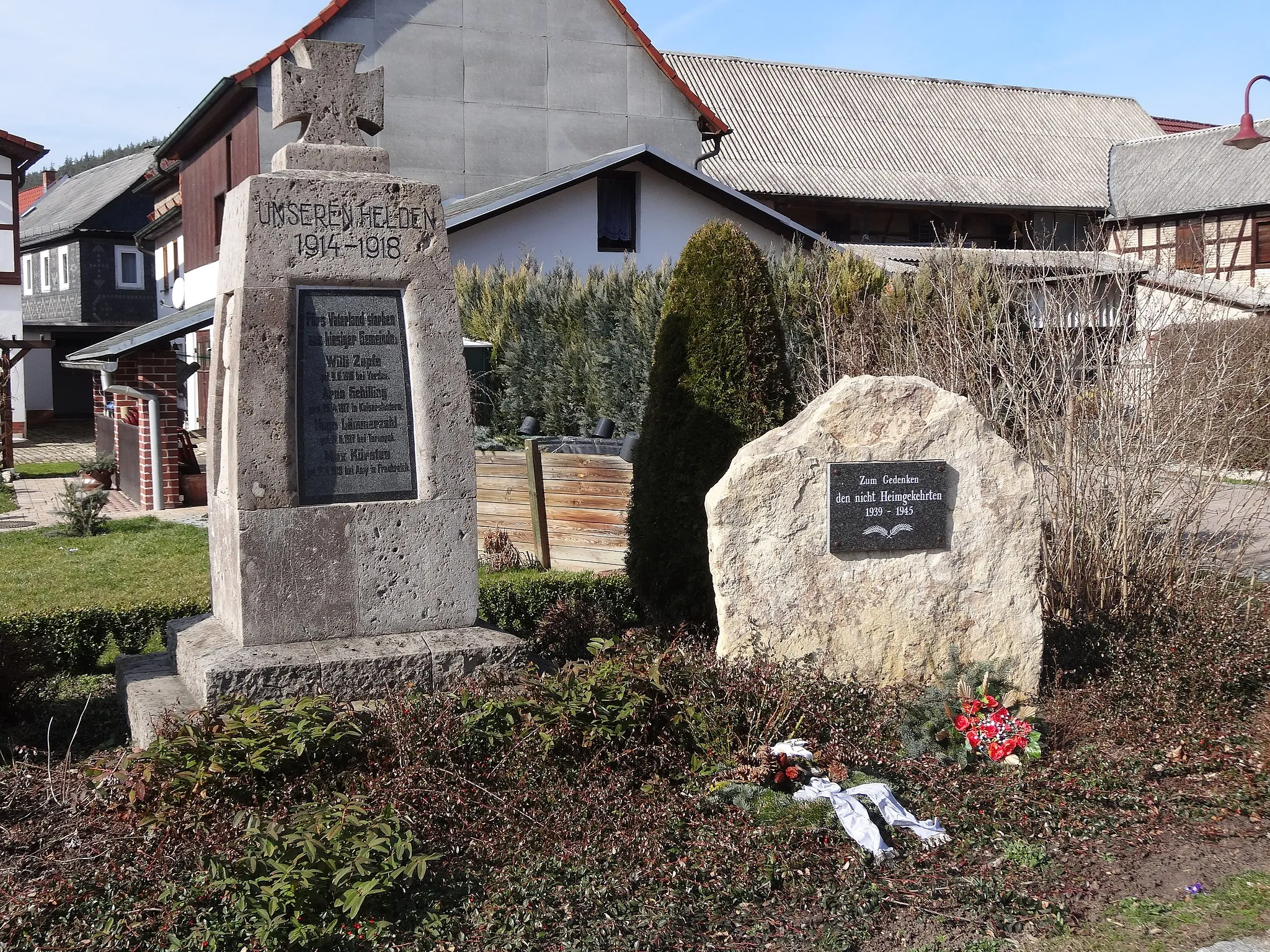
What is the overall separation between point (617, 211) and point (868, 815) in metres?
15.8

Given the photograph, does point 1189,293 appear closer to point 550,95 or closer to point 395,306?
point 395,306

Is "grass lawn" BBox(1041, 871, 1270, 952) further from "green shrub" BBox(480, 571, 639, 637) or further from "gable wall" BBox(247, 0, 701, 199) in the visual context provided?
"gable wall" BBox(247, 0, 701, 199)

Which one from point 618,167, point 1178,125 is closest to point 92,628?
point 618,167

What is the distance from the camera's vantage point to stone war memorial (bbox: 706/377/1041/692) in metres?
5.55

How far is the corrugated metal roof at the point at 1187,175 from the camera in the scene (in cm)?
3062

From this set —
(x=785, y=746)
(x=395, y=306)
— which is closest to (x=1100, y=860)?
(x=785, y=746)

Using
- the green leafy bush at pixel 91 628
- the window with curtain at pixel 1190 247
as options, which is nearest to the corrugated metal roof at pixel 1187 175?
the window with curtain at pixel 1190 247

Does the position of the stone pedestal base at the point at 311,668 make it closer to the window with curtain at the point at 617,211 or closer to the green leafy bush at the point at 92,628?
the green leafy bush at the point at 92,628

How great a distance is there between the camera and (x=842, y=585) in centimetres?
568

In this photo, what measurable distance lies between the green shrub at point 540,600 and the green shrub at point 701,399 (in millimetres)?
331

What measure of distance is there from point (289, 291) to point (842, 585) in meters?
2.92

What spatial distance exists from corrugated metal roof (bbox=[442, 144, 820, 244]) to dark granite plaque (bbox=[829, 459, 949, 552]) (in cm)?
1168

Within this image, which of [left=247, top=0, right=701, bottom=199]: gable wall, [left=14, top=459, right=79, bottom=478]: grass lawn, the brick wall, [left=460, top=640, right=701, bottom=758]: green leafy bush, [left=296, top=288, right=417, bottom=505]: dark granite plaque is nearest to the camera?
[left=460, top=640, right=701, bottom=758]: green leafy bush

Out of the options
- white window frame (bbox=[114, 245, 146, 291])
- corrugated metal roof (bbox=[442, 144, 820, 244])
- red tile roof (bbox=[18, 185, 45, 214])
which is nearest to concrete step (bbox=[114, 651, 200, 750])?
corrugated metal roof (bbox=[442, 144, 820, 244])
